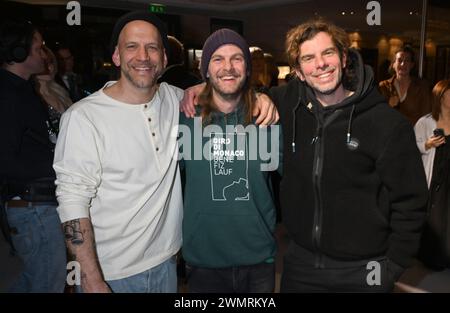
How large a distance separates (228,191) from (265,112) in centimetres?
43

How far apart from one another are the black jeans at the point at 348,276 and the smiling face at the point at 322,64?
0.80 meters

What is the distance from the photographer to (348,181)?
5.92 feet

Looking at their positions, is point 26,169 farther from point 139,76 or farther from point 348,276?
point 348,276

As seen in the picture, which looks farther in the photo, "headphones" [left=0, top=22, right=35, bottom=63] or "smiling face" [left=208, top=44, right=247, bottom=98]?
"headphones" [left=0, top=22, right=35, bottom=63]

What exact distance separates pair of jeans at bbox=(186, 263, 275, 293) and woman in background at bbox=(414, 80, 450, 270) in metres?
2.93

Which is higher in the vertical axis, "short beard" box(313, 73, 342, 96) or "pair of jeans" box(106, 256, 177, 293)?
"short beard" box(313, 73, 342, 96)

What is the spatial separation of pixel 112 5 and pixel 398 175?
842 centimetres

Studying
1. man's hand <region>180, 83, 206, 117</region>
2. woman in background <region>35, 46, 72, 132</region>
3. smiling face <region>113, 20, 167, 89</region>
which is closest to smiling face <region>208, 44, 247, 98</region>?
man's hand <region>180, 83, 206, 117</region>

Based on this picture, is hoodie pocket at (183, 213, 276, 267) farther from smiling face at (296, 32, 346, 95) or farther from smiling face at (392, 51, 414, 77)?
smiling face at (392, 51, 414, 77)

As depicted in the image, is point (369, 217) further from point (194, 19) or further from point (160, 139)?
point (194, 19)

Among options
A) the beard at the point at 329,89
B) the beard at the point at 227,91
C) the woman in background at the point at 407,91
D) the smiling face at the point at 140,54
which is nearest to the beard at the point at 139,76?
the smiling face at the point at 140,54

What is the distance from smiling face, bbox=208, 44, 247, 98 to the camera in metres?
1.90

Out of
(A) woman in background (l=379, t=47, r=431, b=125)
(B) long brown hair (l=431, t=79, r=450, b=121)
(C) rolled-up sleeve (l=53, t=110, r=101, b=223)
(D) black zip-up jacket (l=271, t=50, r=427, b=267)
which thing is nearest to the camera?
A: (C) rolled-up sleeve (l=53, t=110, r=101, b=223)

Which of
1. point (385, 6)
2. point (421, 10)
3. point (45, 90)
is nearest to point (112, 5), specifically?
point (385, 6)
